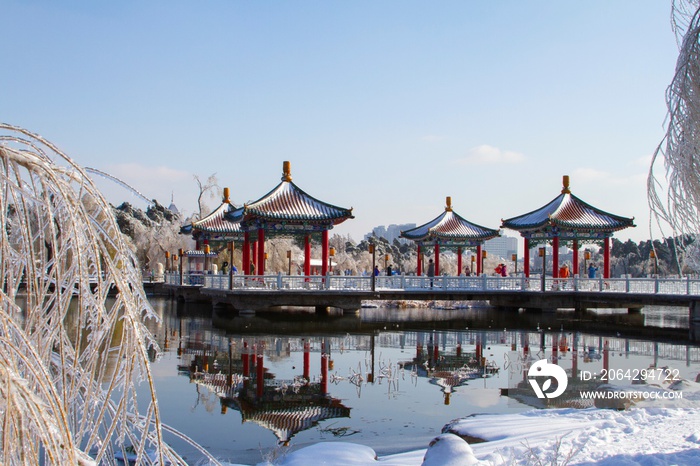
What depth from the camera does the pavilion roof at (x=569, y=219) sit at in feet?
83.5

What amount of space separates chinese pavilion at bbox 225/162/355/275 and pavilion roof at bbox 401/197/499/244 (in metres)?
6.20

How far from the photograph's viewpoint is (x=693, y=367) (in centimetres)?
1161

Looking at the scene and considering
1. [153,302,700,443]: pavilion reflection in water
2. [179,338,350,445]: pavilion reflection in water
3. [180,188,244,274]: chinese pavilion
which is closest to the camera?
[179,338,350,445]: pavilion reflection in water

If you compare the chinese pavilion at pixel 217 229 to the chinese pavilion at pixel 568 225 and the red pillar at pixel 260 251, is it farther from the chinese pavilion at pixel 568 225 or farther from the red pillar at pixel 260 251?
the chinese pavilion at pixel 568 225

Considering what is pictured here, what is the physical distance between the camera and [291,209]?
910 inches

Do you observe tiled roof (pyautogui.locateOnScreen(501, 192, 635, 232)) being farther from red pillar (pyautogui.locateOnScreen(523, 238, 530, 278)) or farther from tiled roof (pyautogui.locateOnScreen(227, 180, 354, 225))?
tiled roof (pyautogui.locateOnScreen(227, 180, 354, 225))

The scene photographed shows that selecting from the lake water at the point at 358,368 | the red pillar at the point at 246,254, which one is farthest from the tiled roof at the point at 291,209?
the lake water at the point at 358,368

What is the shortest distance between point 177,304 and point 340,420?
64.7 ft

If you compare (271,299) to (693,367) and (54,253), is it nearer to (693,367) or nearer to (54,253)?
(693,367)

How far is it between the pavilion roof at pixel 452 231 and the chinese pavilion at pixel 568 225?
1.66 m

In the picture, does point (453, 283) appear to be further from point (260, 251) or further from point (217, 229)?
point (217, 229)

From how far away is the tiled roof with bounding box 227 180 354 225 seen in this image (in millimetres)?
22672

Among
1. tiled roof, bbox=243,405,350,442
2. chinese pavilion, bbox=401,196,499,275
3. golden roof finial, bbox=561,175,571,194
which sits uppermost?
golden roof finial, bbox=561,175,571,194

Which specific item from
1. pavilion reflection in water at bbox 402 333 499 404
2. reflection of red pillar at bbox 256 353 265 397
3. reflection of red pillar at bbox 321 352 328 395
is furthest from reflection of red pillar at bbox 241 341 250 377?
pavilion reflection in water at bbox 402 333 499 404
